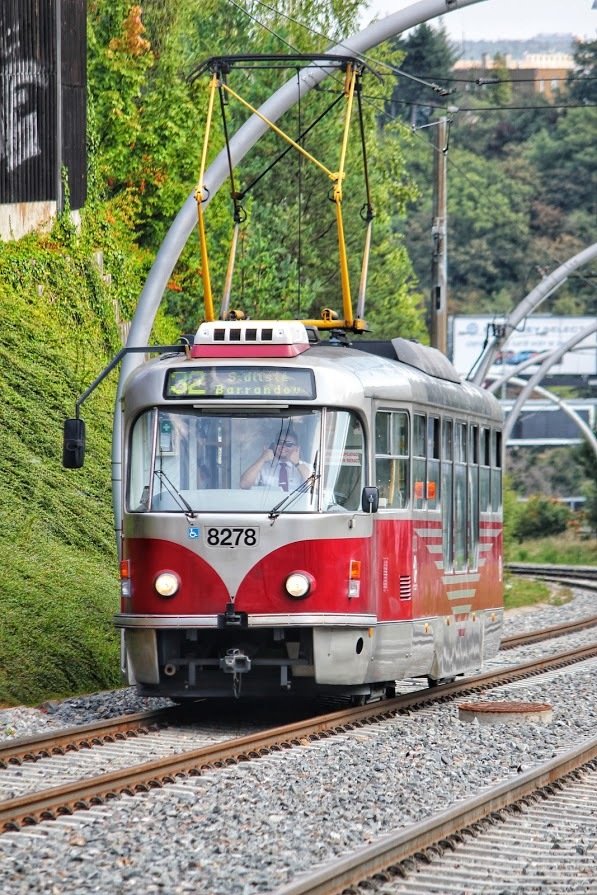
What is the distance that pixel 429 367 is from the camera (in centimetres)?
1739

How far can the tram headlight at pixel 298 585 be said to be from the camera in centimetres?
1438

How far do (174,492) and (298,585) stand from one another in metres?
1.25

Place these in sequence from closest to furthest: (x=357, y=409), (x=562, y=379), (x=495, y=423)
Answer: (x=357, y=409) < (x=495, y=423) < (x=562, y=379)

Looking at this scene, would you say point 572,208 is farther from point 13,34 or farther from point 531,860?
point 531,860

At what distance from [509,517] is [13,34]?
86.2 ft

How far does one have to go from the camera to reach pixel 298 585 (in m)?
14.4

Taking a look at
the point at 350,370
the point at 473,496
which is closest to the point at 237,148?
the point at 473,496

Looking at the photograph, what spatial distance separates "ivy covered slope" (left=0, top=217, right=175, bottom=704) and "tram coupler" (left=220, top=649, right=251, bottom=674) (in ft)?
9.21

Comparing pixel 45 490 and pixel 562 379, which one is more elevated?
pixel 562 379

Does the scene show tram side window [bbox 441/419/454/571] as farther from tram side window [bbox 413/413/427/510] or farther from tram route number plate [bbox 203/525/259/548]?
tram route number plate [bbox 203/525/259/548]

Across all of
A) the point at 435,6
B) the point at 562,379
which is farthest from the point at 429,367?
the point at 562,379

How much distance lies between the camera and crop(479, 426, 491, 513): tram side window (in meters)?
19.5

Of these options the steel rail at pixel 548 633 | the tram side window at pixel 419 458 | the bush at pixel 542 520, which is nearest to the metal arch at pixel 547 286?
the steel rail at pixel 548 633

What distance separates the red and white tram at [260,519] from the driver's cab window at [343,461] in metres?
0.01
